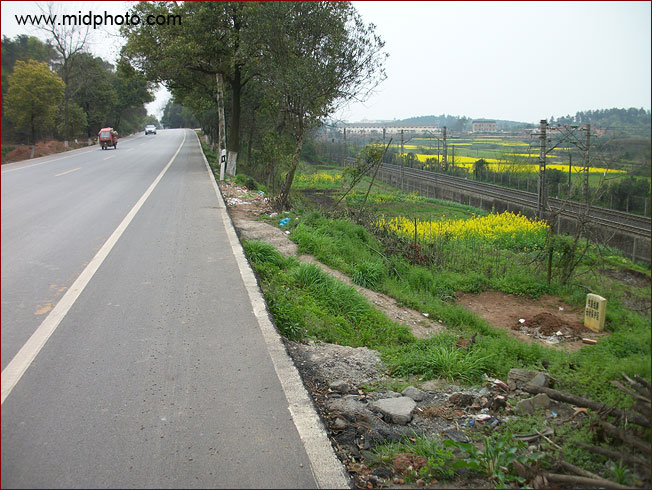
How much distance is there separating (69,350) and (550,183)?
89.0ft

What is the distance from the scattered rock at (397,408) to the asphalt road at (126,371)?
0.79 metres

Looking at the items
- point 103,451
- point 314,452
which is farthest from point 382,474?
point 103,451

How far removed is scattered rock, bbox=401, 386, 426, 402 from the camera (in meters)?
4.28

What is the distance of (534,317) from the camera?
27.3 ft

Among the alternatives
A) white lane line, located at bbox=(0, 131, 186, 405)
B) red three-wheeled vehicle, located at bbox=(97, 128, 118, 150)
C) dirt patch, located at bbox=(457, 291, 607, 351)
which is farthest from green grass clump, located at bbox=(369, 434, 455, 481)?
Answer: red three-wheeled vehicle, located at bbox=(97, 128, 118, 150)

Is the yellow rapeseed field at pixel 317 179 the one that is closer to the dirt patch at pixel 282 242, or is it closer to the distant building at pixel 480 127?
the distant building at pixel 480 127

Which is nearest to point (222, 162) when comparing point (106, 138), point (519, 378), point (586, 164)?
point (586, 164)

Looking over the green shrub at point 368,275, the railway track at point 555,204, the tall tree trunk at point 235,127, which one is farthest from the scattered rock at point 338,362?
the tall tree trunk at point 235,127

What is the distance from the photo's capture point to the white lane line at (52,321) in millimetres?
2119

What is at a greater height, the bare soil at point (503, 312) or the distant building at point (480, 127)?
the distant building at point (480, 127)

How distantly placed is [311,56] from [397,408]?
34.7 feet

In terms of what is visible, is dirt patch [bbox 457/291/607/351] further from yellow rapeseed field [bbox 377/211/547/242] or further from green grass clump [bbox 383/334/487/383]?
yellow rapeseed field [bbox 377/211/547/242]

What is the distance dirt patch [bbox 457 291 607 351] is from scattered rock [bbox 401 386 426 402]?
3550 millimetres

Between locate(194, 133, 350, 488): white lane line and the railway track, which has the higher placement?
locate(194, 133, 350, 488): white lane line
